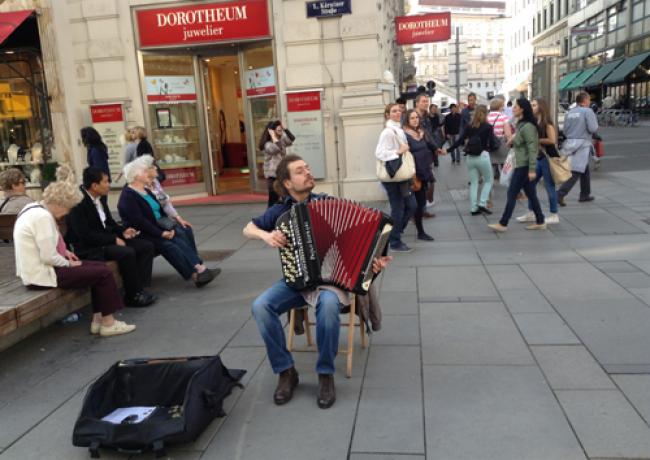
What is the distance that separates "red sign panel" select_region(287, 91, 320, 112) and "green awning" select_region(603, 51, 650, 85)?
29028 mm

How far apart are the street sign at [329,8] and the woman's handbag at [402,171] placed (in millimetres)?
4637

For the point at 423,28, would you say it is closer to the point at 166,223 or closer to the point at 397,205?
the point at 397,205

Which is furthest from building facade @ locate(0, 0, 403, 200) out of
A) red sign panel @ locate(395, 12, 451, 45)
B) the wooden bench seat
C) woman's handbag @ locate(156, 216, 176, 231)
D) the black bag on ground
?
the black bag on ground

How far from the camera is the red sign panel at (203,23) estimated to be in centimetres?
1120

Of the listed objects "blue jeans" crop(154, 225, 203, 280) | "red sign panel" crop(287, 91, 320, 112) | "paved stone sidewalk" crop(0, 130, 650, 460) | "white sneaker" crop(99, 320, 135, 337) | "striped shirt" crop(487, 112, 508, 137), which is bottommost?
"paved stone sidewalk" crop(0, 130, 650, 460)

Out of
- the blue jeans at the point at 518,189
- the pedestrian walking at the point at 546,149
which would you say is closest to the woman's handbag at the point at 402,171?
the blue jeans at the point at 518,189

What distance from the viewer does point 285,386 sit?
3.66 metres

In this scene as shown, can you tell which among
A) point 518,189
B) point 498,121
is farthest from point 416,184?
point 498,121

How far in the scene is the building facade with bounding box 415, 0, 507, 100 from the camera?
8838 cm

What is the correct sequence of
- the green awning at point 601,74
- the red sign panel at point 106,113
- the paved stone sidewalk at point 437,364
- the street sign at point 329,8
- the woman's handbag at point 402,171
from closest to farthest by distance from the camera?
the paved stone sidewalk at point 437,364, the woman's handbag at point 402,171, the street sign at point 329,8, the red sign panel at point 106,113, the green awning at point 601,74

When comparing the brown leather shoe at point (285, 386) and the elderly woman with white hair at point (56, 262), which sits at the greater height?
the elderly woman with white hair at point (56, 262)

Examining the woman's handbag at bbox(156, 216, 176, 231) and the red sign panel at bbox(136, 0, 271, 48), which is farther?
the red sign panel at bbox(136, 0, 271, 48)

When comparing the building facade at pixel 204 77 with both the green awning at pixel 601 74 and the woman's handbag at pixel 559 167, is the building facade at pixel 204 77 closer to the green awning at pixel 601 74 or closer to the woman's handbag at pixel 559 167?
the woman's handbag at pixel 559 167

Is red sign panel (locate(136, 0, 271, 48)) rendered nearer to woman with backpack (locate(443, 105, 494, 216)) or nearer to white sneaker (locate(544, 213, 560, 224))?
woman with backpack (locate(443, 105, 494, 216))
